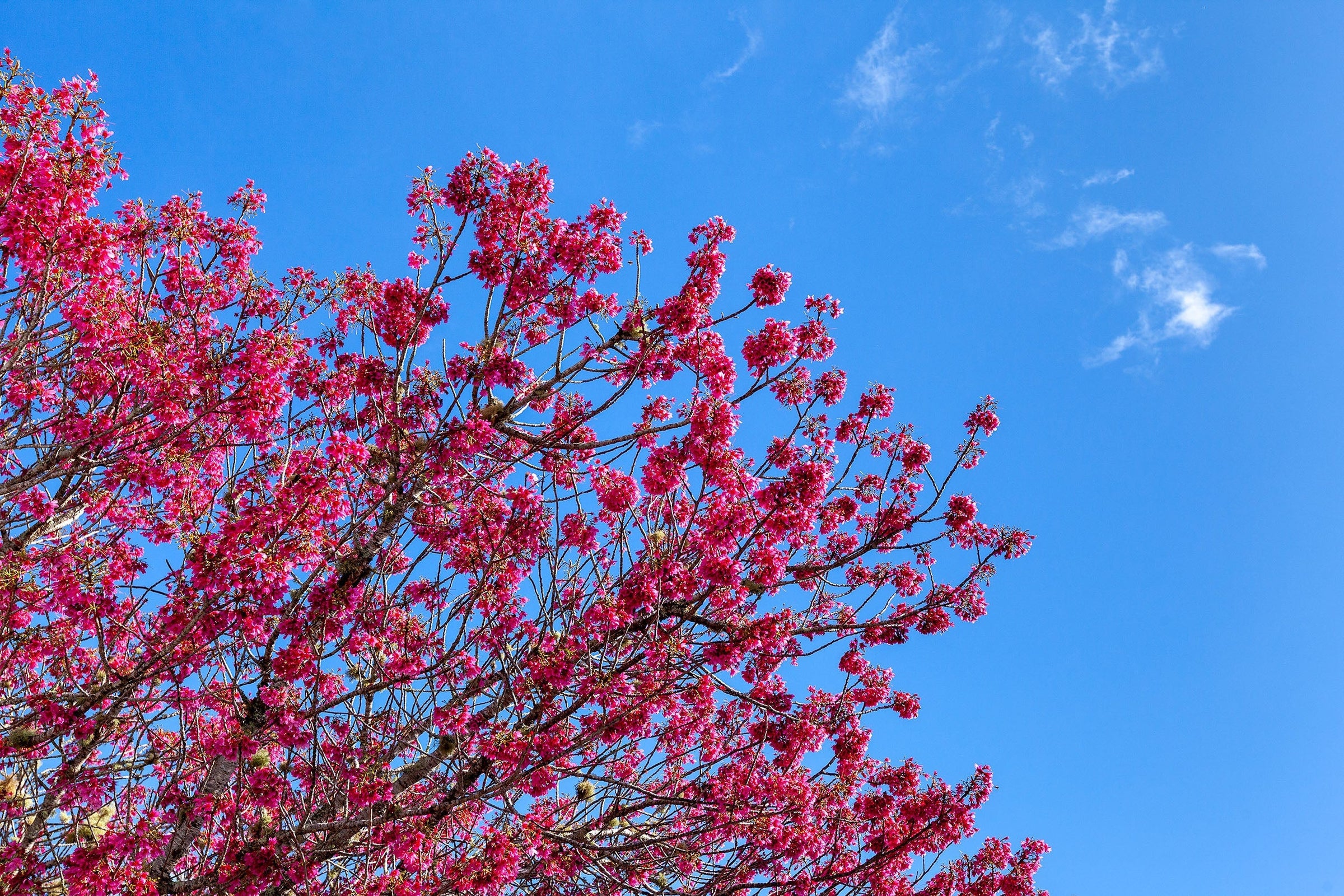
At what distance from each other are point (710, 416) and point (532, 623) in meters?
2.74

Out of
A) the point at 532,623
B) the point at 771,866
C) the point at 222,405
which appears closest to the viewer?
the point at 222,405

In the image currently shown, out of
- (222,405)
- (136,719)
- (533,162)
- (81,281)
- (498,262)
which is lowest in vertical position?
(136,719)

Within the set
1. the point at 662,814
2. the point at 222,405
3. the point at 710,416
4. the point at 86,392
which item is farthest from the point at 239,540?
the point at 662,814

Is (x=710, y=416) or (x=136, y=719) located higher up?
(x=710, y=416)

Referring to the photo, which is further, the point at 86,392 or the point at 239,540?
the point at 86,392

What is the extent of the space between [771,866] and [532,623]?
3723 mm

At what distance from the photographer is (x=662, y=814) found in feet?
31.1

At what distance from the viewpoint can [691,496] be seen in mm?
8328

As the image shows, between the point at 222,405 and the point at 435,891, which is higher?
the point at 222,405

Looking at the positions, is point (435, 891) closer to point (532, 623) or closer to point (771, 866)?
point (532, 623)

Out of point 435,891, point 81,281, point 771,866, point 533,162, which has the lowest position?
point 435,891

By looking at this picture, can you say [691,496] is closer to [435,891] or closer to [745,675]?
[745,675]

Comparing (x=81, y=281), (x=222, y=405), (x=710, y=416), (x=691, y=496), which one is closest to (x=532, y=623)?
(x=691, y=496)

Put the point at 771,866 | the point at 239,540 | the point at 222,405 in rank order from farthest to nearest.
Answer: the point at 771,866 → the point at 222,405 → the point at 239,540
